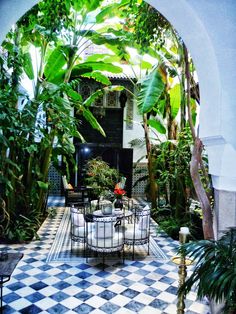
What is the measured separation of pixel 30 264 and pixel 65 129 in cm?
274

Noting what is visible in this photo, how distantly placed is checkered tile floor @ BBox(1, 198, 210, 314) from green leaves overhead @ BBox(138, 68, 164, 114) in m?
2.65

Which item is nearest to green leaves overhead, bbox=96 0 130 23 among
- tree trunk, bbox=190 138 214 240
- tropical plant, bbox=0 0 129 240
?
tropical plant, bbox=0 0 129 240

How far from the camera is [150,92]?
4871 millimetres

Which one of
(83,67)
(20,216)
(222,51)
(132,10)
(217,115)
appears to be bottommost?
(20,216)

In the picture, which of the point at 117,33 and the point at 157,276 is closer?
the point at 157,276

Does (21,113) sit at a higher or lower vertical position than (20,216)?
higher

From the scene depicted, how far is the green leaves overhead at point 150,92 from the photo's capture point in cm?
480

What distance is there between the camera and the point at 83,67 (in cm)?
684

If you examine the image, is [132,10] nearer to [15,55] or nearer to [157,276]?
[15,55]

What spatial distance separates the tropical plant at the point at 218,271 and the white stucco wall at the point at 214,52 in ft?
1.34

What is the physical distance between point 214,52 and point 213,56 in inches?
1.0

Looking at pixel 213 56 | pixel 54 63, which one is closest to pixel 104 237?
pixel 213 56

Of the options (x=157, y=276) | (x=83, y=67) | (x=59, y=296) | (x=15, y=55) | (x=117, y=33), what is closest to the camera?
(x=59, y=296)

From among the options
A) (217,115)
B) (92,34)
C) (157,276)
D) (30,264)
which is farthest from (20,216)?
(217,115)
